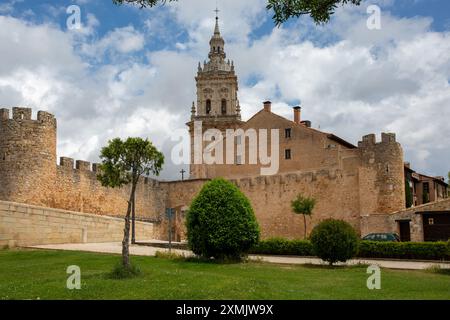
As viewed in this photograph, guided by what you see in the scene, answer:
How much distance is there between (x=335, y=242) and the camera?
16531 mm

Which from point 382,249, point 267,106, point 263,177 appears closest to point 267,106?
point 267,106

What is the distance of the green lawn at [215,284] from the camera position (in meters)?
9.39

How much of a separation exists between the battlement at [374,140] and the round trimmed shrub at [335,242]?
18.5 metres

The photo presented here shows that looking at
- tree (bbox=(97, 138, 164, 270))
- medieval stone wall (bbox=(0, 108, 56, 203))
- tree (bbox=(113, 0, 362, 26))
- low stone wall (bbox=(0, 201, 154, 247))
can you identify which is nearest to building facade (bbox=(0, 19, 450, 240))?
medieval stone wall (bbox=(0, 108, 56, 203))

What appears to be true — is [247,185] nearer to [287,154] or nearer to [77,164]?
[287,154]

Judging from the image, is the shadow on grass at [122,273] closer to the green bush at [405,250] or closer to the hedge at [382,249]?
the hedge at [382,249]

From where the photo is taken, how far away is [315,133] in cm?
4234

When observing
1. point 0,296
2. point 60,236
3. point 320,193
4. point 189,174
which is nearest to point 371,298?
point 0,296

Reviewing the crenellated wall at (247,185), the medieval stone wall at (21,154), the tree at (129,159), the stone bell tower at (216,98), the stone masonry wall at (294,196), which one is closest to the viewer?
the tree at (129,159)

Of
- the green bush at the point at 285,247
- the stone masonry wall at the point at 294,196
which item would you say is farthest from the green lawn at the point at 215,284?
the stone masonry wall at the point at 294,196

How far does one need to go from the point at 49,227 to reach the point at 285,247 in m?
10.4

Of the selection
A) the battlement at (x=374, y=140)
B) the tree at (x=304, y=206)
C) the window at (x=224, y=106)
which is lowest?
the tree at (x=304, y=206)
